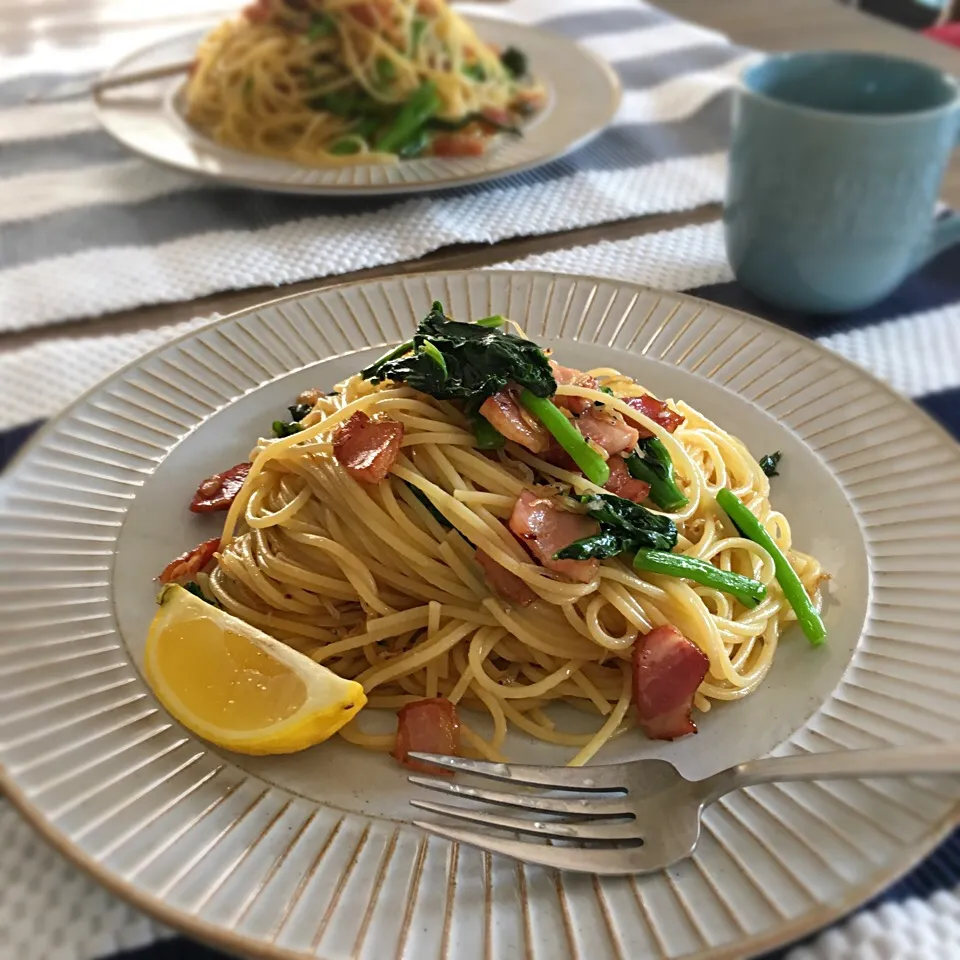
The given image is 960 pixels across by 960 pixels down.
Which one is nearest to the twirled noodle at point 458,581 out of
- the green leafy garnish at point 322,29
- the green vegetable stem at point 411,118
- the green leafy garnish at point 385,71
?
the green vegetable stem at point 411,118

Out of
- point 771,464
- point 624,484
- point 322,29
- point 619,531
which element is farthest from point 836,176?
point 322,29

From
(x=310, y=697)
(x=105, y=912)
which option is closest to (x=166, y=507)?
(x=310, y=697)

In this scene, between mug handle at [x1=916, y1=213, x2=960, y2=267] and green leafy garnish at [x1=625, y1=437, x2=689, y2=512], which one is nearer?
green leafy garnish at [x1=625, y1=437, x2=689, y2=512]

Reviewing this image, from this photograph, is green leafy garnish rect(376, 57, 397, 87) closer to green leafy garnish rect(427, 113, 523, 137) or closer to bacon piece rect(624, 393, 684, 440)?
green leafy garnish rect(427, 113, 523, 137)

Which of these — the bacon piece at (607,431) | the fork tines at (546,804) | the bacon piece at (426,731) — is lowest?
the bacon piece at (426,731)

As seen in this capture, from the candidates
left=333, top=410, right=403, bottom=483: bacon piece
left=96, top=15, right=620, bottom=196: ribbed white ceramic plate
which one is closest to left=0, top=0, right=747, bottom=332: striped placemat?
left=96, top=15, right=620, bottom=196: ribbed white ceramic plate

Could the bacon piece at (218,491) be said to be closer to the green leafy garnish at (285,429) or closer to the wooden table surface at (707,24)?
the green leafy garnish at (285,429)
